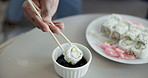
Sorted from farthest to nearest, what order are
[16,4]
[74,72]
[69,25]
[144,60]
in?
1. [16,4]
2. [69,25]
3. [144,60]
4. [74,72]

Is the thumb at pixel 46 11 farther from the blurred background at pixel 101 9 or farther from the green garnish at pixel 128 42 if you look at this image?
the blurred background at pixel 101 9

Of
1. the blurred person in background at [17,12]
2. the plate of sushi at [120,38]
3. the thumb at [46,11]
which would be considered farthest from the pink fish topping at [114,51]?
the blurred person in background at [17,12]

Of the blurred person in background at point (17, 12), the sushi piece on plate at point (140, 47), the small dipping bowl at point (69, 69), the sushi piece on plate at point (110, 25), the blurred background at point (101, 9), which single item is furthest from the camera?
the blurred background at point (101, 9)

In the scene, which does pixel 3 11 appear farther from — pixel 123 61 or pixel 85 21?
pixel 123 61

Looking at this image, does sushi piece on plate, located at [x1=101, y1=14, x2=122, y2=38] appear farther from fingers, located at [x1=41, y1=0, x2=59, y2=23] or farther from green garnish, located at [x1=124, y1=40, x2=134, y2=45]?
fingers, located at [x1=41, y1=0, x2=59, y2=23]

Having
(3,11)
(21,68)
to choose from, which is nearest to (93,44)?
(21,68)

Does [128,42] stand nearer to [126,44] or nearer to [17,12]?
[126,44]
